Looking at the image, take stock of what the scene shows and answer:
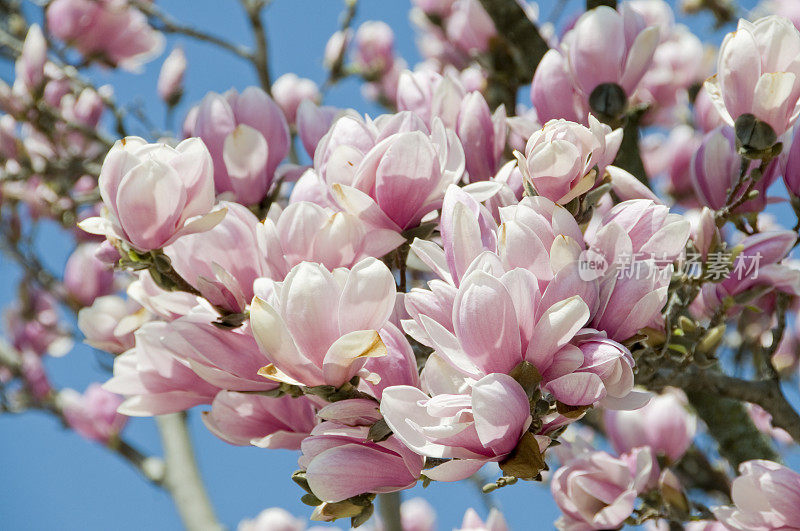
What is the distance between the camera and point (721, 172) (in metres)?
0.84

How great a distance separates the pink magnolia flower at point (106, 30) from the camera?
1890 millimetres

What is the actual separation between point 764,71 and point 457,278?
1.22 ft

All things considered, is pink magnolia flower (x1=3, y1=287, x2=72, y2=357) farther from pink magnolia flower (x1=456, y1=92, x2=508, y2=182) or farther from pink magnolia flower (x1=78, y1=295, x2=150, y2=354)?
pink magnolia flower (x1=456, y1=92, x2=508, y2=182)

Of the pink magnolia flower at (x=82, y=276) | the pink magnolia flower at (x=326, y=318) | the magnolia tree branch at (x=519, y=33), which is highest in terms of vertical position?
the magnolia tree branch at (x=519, y=33)

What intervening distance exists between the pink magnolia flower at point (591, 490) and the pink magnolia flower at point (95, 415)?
1431mm

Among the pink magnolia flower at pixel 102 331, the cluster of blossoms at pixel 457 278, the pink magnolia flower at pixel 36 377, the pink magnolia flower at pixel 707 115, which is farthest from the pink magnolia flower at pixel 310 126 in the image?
the pink magnolia flower at pixel 36 377

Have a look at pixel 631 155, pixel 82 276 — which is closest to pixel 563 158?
pixel 631 155

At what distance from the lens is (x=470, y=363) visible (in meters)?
0.55

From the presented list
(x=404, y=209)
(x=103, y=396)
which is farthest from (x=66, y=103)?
(x=404, y=209)

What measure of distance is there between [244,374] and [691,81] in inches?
61.2

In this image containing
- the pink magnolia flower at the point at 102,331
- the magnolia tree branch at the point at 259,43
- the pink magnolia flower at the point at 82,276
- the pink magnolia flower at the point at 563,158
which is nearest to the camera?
the pink magnolia flower at the point at 563,158

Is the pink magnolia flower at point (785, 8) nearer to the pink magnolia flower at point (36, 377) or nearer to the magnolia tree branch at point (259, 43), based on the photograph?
the magnolia tree branch at point (259, 43)

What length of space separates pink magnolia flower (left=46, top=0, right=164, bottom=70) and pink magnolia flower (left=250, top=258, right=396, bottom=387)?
4.72 ft

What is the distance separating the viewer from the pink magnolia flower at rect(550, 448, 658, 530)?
0.82 m
